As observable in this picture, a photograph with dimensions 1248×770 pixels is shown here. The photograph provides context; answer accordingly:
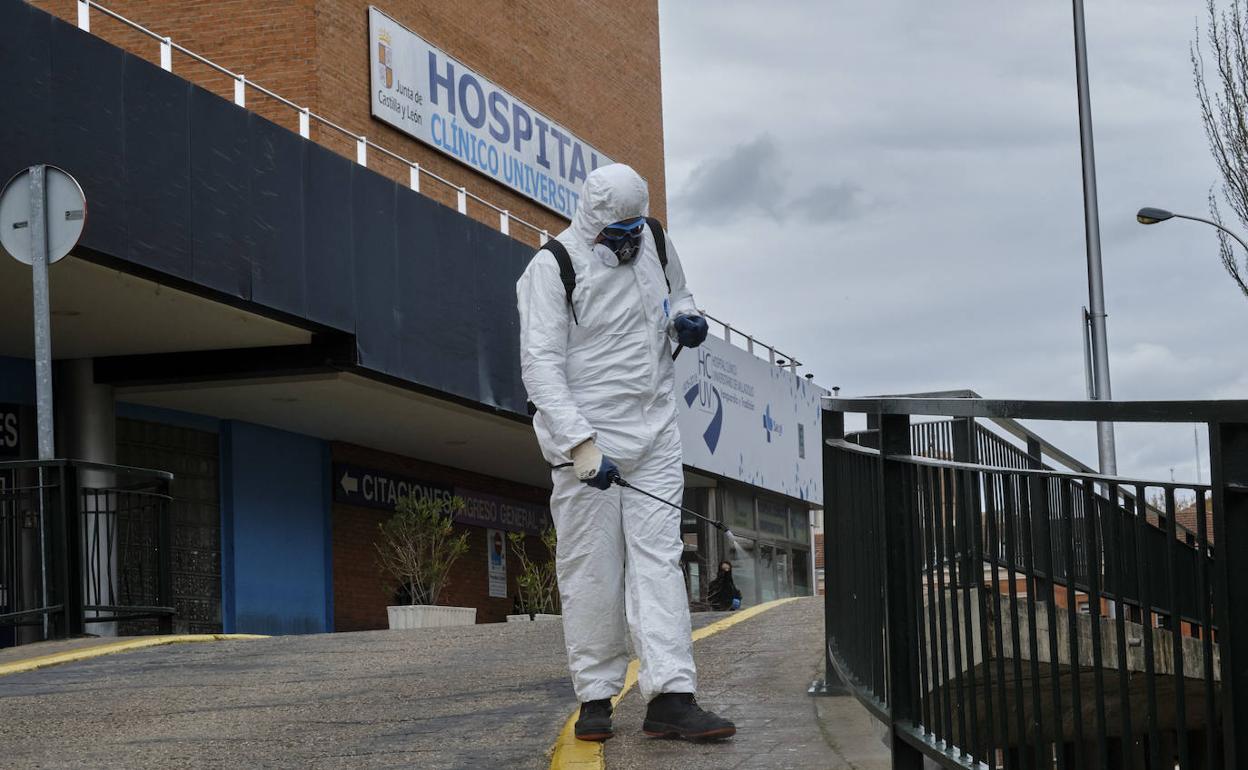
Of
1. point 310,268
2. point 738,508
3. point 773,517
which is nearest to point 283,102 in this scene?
point 310,268

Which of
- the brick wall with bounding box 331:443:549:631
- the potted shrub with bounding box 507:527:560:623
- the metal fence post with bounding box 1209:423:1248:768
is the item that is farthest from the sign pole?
the brick wall with bounding box 331:443:549:631

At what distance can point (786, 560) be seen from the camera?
3600 centimetres

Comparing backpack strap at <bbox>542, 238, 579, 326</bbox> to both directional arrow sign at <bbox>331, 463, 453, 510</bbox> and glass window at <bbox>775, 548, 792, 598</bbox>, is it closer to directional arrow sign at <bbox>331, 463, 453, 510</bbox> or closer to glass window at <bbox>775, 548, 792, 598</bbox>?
directional arrow sign at <bbox>331, 463, 453, 510</bbox>

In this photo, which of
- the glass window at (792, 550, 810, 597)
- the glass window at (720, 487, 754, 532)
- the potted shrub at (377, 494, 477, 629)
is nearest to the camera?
the potted shrub at (377, 494, 477, 629)

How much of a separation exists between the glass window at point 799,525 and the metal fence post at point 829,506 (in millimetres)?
29626

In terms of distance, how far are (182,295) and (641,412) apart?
1012cm

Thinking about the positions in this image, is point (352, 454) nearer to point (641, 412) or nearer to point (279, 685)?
point (279, 685)

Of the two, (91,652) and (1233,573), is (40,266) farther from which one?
(1233,573)

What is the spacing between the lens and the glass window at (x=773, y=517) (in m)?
33.8

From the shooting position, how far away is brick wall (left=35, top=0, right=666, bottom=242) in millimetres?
20500

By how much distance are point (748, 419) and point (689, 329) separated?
82.9 feet

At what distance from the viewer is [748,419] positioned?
30.7 metres

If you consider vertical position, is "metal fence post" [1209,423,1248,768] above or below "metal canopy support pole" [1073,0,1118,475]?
below

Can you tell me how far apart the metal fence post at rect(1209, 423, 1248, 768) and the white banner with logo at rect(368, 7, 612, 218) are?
19503 millimetres
